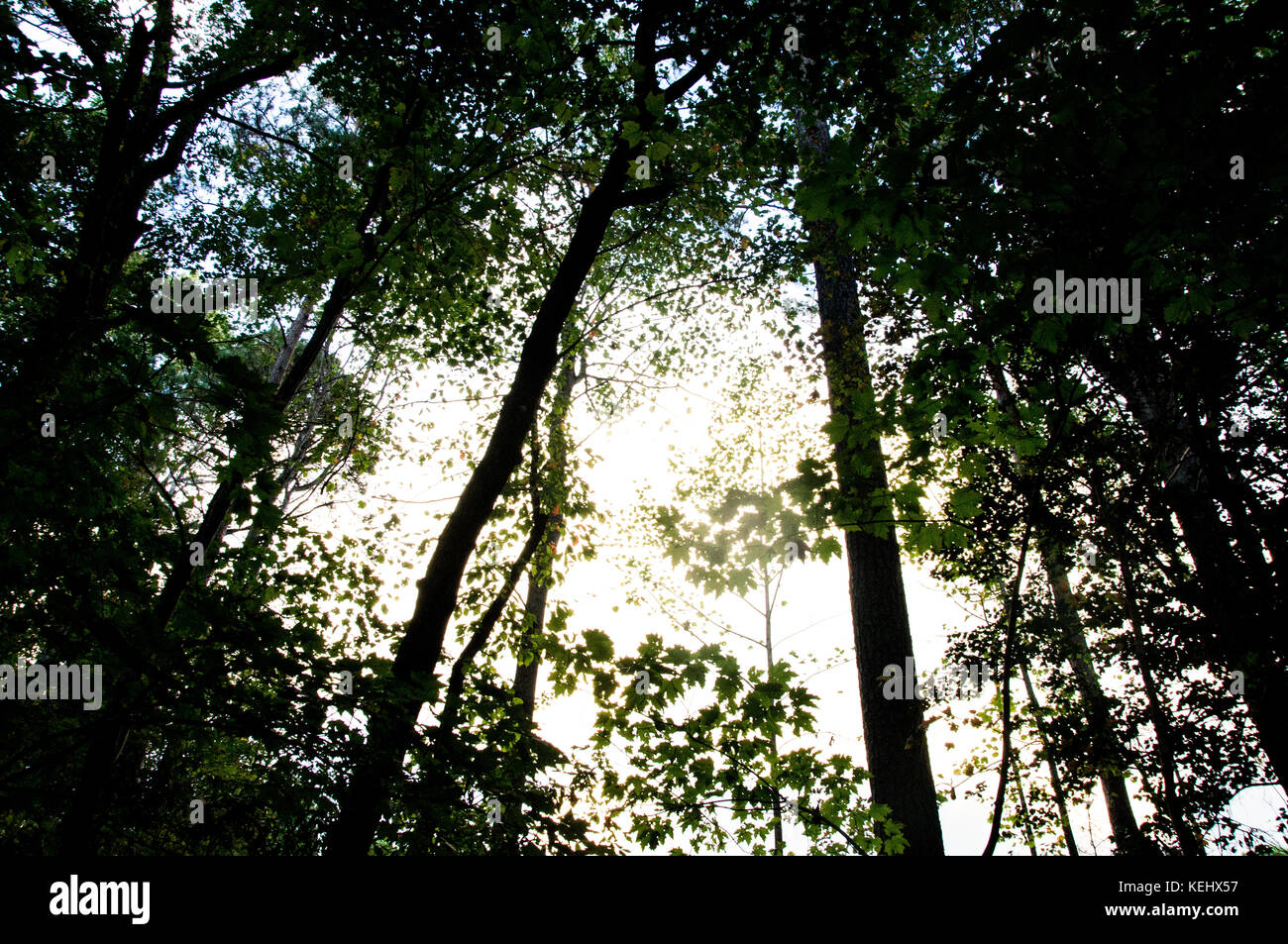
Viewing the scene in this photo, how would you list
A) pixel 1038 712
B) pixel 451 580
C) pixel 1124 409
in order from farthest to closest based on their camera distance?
1. pixel 1038 712
2. pixel 1124 409
3. pixel 451 580

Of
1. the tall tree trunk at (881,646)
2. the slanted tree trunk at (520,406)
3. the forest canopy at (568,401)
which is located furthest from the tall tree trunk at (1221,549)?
the slanted tree trunk at (520,406)

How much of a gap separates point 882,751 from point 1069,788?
8.66 ft

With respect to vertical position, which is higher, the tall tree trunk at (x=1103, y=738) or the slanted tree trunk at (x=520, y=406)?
the slanted tree trunk at (x=520, y=406)

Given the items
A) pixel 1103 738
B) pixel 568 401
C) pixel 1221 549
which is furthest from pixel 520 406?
pixel 1103 738

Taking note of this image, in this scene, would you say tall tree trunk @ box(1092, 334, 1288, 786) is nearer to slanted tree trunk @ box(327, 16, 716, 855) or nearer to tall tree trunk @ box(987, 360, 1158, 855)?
tall tree trunk @ box(987, 360, 1158, 855)

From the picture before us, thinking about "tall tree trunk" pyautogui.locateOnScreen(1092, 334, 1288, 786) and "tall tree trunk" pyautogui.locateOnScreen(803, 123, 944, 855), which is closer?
"tall tree trunk" pyautogui.locateOnScreen(1092, 334, 1288, 786)

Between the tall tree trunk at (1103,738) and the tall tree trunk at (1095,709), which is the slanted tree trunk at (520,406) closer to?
the tall tree trunk at (1095,709)

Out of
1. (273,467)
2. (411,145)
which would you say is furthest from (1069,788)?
(411,145)

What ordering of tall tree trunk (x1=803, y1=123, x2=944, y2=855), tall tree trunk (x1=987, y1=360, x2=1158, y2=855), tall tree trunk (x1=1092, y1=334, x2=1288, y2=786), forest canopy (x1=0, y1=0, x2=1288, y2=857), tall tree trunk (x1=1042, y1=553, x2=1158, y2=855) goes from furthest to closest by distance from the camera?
tall tree trunk (x1=1042, y1=553, x2=1158, y2=855), tall tree trunk (x1=803, y1=123, x2=944, y2=855), tall tree trunk (x1=1092, y1=334, x2=1288, y2=786), tall tree trunk (x1=987, y1=360, x2=1158, y2=855), forest canopy (x1=0, y1=0, x2=1288, y2=857)

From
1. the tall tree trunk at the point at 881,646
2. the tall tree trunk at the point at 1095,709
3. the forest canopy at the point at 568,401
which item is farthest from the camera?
the tall tree trunk at the point at 881,646

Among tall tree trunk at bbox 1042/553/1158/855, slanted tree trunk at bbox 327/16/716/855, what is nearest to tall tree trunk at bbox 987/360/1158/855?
tall tree trunk at bbox 1042/553/1158/855

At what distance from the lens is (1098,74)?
6.80 ft

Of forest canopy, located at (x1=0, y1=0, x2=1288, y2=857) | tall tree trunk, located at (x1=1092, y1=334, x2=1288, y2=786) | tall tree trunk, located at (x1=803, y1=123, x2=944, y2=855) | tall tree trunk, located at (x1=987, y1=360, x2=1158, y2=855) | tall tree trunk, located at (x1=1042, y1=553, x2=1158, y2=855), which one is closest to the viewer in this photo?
forest canopy, located at (x1=0, y1=0, x2=1288, y2=857)
